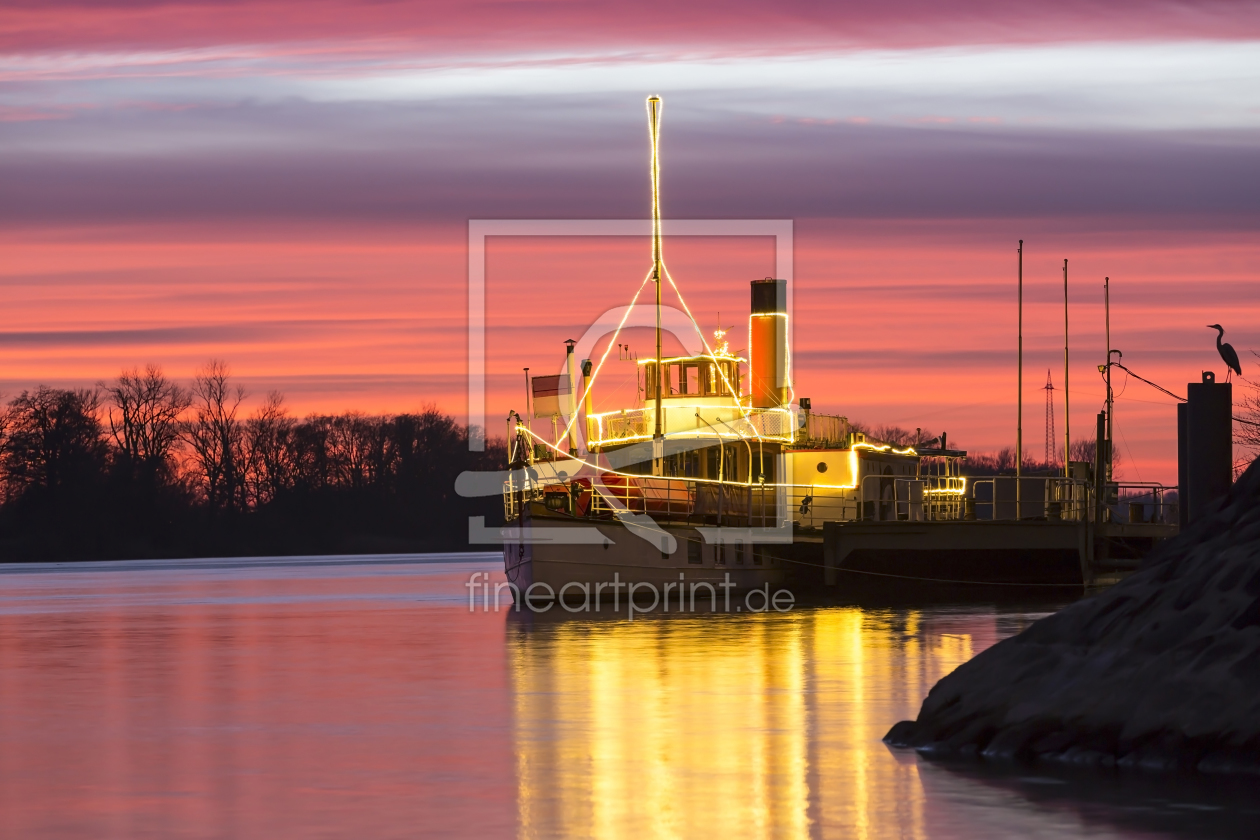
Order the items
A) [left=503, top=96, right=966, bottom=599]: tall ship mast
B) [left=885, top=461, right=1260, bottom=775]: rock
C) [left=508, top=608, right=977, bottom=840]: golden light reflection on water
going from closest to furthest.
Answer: [left=508, top=608, right=977, bottom=840]: golden light reflection on water
[left=885, top=461, right=1260, bottom=775]: rock
[left=503, top=96, right=966, bottom=599]: tall ship mast

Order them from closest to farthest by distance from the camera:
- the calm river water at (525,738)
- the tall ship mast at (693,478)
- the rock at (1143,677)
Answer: the calm river water at (525,738) → the rock at (1143,677) → the tall ship mast at (693,478)

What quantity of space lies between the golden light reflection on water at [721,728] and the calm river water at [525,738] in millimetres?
59

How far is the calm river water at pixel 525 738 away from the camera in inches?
602

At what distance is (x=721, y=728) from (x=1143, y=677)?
6158mm

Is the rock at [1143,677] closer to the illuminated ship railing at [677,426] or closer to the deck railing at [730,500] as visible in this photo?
the deck railing at [730,500]

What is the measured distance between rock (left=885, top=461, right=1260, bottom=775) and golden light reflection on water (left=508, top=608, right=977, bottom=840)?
1057mm

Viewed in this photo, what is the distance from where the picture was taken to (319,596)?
7006cm

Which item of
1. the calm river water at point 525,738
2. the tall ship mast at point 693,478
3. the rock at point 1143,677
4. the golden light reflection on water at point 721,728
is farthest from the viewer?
the tall ship mast at point 693,478

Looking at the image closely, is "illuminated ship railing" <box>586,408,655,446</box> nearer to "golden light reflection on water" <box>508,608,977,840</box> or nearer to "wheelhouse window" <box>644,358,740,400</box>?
"wheelhouse window" <box>644,358,740,400</box>

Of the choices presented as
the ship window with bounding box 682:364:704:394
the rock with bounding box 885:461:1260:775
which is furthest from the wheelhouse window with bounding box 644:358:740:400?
the rock with bounding box 885:461:1260:775

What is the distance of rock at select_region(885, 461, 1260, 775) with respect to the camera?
53.3 feet

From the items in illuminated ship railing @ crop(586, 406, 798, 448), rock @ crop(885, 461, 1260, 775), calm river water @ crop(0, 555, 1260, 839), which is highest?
illuminated ship railing @ crop(586, 406, 798, 448)

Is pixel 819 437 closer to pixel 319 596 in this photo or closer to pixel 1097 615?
pixel 319 596

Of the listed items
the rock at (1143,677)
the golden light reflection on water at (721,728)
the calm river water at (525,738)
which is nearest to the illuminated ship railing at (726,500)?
the calm river water at (525,738)
